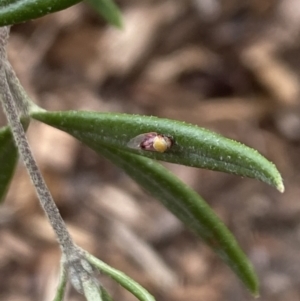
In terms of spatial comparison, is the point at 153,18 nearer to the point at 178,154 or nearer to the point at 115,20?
the point at 115,20

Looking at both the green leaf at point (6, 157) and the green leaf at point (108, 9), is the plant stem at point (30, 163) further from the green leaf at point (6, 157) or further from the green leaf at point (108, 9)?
the green leaf at point (108, 9)

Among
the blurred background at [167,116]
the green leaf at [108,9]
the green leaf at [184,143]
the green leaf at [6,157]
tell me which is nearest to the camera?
the green leaf at [184,143]

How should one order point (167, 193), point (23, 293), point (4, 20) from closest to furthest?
1. point (4, 20)
2. point (167, 193)
3. point (23, 293)

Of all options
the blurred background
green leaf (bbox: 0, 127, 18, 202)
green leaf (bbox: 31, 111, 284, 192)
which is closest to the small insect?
green leaf (bbox: 31, 111, 284, 192)

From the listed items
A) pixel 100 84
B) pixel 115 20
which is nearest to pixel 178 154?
pixel 115 20

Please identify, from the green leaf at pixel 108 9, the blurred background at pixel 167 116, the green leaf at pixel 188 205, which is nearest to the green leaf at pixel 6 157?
the green leaf at pixel 188 205

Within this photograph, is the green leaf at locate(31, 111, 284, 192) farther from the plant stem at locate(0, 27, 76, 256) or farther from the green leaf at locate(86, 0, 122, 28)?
the green leaf at locate(86, 0, 122, 28)
